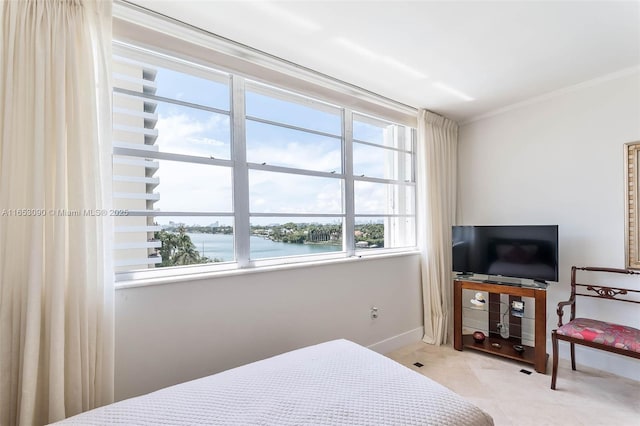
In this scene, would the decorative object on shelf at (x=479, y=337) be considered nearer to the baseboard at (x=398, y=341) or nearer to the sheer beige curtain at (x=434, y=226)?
the sheer beige curtain at (x=434, y=226)

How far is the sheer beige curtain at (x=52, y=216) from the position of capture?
1259mm

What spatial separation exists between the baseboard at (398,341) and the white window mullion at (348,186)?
0.95 metres

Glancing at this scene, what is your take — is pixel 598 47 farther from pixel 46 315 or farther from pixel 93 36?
pixel 46 315

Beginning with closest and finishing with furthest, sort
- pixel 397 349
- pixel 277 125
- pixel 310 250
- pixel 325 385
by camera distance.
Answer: pixel 325 385 → pixel 277 125 → pixel 310 250 → pixel 397 349

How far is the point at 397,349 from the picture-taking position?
292 cm

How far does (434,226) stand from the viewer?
3.13m

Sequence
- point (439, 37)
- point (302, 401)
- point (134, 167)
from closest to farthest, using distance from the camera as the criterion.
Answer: point (302, 401), point (134, 167), point (439, 37)

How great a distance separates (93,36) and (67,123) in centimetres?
50

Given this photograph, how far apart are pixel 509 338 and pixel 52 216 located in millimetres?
3826

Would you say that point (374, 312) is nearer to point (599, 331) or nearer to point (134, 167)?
point (599, 331)

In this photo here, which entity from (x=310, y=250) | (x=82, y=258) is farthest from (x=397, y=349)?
(x=82, y=258)

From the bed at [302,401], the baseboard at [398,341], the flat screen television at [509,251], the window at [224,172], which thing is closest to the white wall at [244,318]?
the baseboard at [398,341]

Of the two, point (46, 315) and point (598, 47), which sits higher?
point (598, 47)

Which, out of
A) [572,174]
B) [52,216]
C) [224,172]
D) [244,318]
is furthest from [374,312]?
[52,216]
